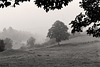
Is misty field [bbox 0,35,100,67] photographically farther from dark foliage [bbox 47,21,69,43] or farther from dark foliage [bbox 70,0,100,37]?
dark foliage [bbox 47,21,69,43]

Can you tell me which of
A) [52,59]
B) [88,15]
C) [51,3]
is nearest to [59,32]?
[52,59]

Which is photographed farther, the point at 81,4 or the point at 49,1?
the point at 81,4

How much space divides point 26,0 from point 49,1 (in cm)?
176

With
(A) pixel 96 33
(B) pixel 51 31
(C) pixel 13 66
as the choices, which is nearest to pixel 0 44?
(B) pixel 51 31

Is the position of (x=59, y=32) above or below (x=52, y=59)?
above

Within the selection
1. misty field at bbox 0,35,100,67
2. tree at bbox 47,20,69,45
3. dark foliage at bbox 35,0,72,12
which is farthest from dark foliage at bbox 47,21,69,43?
dark foliage at bbox 35,0,72,12

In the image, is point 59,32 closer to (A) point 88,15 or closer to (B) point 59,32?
(B) point 59,32

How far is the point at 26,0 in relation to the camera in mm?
15281

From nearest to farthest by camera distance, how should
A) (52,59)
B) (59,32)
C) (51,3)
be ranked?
(51,3)
(52,59)
(59,32)

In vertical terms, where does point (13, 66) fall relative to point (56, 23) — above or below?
below

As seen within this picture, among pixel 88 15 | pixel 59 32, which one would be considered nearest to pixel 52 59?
pixel 88 15

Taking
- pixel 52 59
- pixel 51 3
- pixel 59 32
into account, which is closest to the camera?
pixel 51 3

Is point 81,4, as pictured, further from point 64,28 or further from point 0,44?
point 64,28

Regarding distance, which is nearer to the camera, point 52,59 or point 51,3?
point 51,3
